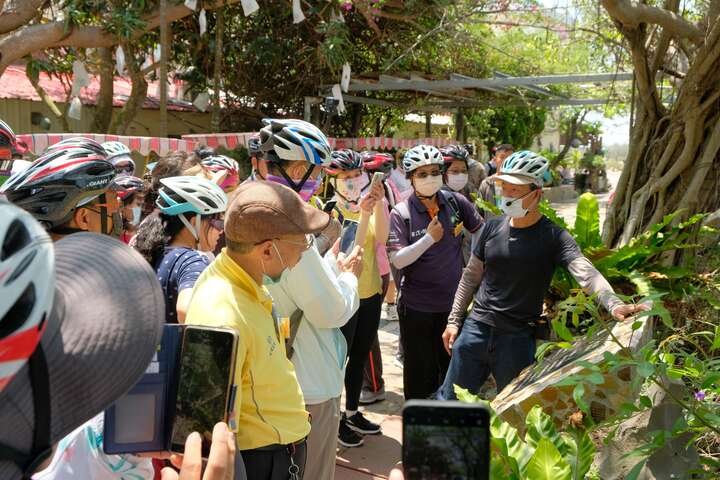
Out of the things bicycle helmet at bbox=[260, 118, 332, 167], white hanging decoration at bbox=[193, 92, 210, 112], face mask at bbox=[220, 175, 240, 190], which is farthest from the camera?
white hanging decoration at bbox=[193, 92, 210, 112]

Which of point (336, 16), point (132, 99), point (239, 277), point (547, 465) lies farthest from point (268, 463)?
point (132, 99)

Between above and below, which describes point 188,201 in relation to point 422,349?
above

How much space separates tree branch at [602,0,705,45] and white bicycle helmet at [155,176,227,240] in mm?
2667

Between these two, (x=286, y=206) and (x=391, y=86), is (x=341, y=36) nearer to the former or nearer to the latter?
(x=391, y=86)

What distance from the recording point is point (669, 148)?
4598mm

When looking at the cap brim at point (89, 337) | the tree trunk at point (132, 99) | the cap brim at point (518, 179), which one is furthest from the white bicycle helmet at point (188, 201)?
the tree trunk at point (132, 99)

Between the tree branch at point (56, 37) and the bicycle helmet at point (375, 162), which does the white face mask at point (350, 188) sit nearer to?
the bicycle helmet at point (375, 162)

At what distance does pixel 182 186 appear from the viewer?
324 centimetres

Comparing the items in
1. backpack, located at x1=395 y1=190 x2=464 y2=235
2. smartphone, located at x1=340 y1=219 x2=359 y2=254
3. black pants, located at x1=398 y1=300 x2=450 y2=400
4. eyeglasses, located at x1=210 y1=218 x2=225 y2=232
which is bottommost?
black pants, located at x1=398 y1=300 x2=450 y2=400

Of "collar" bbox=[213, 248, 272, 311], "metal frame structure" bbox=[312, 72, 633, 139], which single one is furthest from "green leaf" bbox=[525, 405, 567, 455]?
"metal frame structure" bbox=[312, 72, 633, 139]

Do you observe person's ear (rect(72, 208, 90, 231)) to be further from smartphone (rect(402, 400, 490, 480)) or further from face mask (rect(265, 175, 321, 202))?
smartphone (rect(402, 400, 490, 480))

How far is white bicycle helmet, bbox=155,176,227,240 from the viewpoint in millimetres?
3197

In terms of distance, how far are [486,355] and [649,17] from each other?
2.28 m

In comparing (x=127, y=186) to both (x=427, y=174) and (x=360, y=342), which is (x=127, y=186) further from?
(x=427, y=174)
